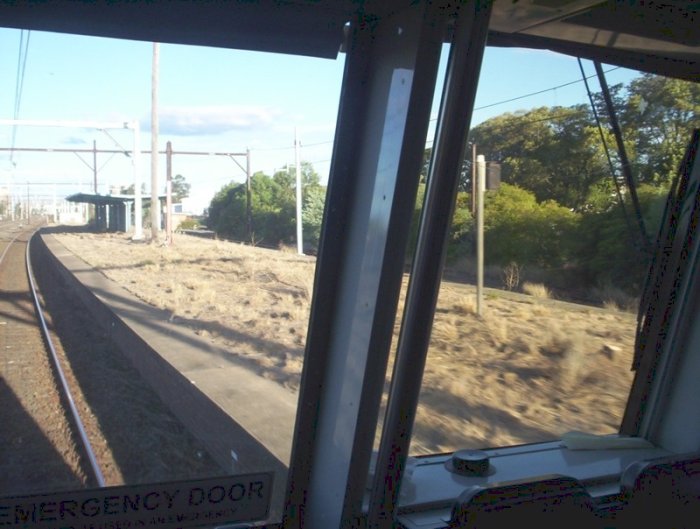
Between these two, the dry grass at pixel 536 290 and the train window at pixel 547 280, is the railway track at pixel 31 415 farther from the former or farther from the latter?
the dry grass at pixel 536 290

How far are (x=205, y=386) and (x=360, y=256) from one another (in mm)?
1485

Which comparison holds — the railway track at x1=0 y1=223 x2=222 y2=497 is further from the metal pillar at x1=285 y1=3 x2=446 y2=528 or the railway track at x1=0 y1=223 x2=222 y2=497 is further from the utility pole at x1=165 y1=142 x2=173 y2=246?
the utility pole at x1=165 y1=142 x2=173 y2=246

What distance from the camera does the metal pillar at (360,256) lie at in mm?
2744

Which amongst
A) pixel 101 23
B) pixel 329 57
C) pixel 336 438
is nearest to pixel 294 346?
pixel 336 438

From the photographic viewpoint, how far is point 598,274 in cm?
414

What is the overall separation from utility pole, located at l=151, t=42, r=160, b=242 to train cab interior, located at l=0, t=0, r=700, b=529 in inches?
6.4

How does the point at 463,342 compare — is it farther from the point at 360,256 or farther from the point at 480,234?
the point at 360,256

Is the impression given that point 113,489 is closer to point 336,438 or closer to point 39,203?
point 336,438

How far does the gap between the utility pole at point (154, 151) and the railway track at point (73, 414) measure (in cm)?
84

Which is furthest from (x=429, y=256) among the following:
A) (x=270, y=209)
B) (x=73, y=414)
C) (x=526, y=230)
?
(x=73, y=414)

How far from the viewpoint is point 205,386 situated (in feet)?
12.9

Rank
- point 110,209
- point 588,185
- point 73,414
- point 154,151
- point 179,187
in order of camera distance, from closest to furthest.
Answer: point 154,151 → point 179,187 → point 73,414 → point 588,185 → point 110,209

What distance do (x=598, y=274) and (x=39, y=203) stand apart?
3.53 meters

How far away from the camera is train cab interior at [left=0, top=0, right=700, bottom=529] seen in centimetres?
266
